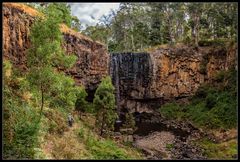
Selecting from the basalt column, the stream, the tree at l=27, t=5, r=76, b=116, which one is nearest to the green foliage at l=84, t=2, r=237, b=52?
the basalt column

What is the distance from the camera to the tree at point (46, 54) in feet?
68.5

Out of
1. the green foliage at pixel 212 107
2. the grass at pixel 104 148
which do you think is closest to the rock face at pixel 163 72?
the green foliage at pixel 212 107

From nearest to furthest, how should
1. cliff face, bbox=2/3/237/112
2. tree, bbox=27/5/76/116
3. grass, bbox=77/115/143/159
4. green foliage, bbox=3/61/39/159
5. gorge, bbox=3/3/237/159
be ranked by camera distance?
green foliage, bbox=3/61/39/159, tree, bbox=27/5/76/116, grass, bbox=77/115/143/159, gorge, bbox=3/3/237/159, cliff face, bbox=2/3/237/112

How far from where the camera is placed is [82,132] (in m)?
25.7

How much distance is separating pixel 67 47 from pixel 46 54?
1473cm

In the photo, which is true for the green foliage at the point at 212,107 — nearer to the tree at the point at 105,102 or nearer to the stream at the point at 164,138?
the stream at the point at 164,138

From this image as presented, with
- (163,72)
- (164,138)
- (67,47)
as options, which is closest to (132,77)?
(163,72)

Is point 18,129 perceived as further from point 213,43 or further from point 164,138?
point 213,43

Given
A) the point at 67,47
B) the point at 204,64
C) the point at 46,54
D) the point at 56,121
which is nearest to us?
the point at 46,54

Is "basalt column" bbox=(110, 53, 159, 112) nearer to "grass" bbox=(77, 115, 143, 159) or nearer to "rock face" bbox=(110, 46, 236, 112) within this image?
"rock face" bbox=(110, 46, 236, 112)

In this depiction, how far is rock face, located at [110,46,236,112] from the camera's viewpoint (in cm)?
4291

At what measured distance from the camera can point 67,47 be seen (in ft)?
116

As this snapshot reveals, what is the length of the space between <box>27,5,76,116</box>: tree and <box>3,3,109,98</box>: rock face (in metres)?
5.01

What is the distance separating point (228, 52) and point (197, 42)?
4.54 metres
